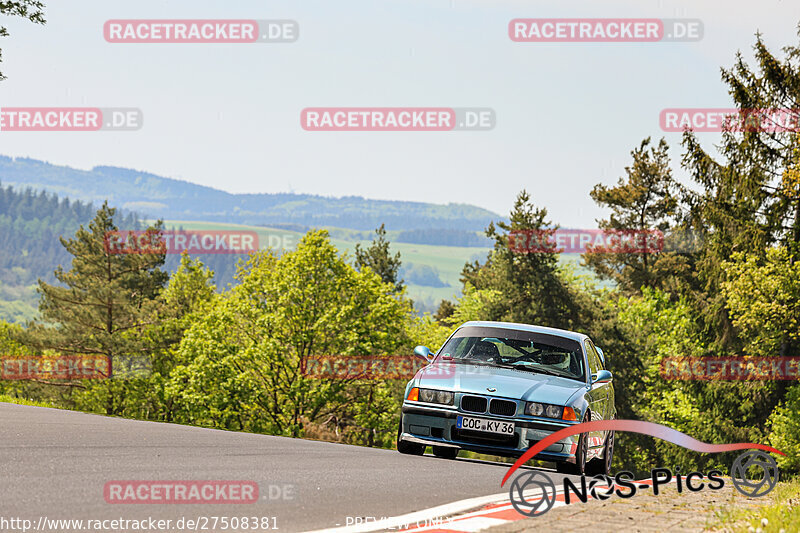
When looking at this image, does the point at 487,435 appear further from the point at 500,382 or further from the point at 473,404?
the point at 500,382

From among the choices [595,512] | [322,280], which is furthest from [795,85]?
[595,512]

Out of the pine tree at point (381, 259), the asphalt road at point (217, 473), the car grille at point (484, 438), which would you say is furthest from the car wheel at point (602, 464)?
the pine tree at point (381, 259)

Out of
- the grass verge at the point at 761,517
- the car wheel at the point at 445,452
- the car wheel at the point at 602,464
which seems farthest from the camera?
the car wheel at the point at 445,452

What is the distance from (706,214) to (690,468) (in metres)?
13.4

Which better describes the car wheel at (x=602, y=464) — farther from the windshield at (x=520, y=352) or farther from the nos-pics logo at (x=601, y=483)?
the windshield at (x=520, y=352)

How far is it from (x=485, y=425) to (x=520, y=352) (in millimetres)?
1631

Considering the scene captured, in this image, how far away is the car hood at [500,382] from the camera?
1003 cm

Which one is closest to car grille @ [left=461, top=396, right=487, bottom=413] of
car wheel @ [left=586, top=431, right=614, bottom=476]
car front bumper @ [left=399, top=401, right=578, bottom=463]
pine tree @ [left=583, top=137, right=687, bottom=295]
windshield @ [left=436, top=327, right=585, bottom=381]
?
car front bumper @ [left=399, top=401, right=578, bottom=463]

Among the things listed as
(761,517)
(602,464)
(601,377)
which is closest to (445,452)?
(602,464)

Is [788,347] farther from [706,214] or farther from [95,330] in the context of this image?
[95,330]

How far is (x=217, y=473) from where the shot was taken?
9172 mm

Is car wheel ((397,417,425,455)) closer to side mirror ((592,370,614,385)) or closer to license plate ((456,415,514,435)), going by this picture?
license plate ((456,415,514,435))

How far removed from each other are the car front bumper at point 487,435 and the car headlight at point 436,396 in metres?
0.07

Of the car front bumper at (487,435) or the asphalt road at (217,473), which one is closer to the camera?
the asphalt road at (217,473)
